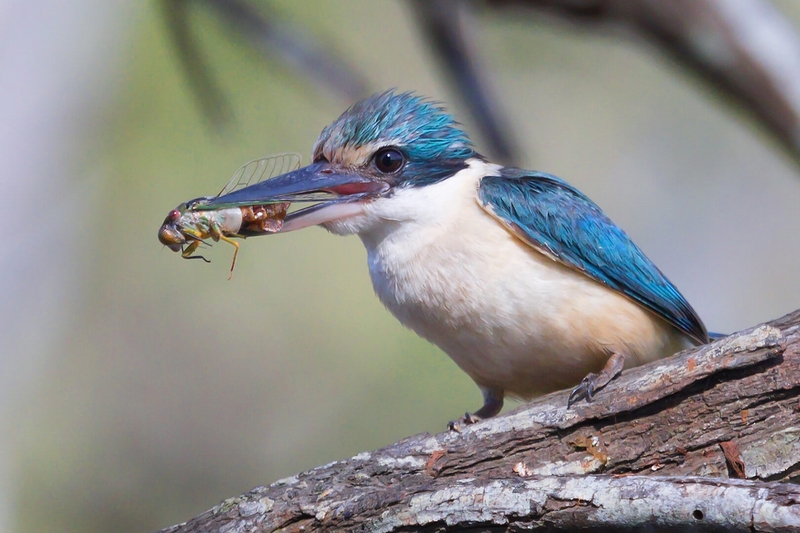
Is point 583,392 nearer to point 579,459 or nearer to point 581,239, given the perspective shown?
point 579,459

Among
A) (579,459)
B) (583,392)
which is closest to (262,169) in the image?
(583,392)

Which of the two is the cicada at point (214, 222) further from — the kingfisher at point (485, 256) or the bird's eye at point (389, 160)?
the bird's eye at point (389, 160)

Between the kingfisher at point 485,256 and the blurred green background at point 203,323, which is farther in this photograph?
the blurred green background at point 203,323

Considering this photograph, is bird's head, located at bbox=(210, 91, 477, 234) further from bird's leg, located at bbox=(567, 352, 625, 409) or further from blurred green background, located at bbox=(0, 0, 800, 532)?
blurred green background, located at bbox=(0, 0, 800, 532)

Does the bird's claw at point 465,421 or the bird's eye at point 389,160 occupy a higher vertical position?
the bird's eye at point 389,160

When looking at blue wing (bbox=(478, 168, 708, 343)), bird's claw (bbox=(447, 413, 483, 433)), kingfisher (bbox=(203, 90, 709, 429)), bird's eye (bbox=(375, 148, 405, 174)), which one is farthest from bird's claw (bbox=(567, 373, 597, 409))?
bird's eye (bbox=(375, 148, 405, 174))

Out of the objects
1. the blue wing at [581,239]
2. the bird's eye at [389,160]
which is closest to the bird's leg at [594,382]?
the blue wing at [581,239]
